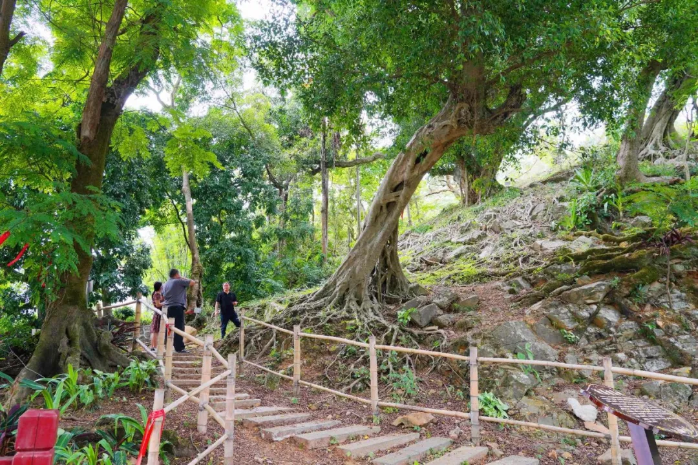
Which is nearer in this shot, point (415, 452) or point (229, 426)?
point (229, 426)

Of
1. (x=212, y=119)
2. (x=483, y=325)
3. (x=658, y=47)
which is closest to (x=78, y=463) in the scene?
(x=483, y=325)

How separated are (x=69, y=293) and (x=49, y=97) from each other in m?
3.25

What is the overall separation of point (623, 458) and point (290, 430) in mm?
3300

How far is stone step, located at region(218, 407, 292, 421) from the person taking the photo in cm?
519

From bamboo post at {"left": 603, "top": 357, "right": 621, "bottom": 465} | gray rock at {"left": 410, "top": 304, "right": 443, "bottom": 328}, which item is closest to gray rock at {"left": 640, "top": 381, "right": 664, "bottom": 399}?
bamboo post at {"left": 603, "top": 357, "right": 621, "bottom": 465}

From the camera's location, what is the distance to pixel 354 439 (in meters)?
4.79

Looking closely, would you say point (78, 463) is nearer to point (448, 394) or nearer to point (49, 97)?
point (448, 394)

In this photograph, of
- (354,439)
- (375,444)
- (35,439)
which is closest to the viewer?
(35,439)

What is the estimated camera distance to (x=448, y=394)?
6035mm

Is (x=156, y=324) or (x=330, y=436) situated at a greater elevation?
(x=156, y=324)

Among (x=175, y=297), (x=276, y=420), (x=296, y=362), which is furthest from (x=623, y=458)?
(x=175, y=297)

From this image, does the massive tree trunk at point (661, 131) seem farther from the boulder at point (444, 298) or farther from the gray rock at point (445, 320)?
the gray rock at point (445, 320)

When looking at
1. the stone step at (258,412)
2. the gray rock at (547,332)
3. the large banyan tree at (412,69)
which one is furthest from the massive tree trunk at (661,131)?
the stone step at (258,412)

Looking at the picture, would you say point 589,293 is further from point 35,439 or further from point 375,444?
point 35,439
